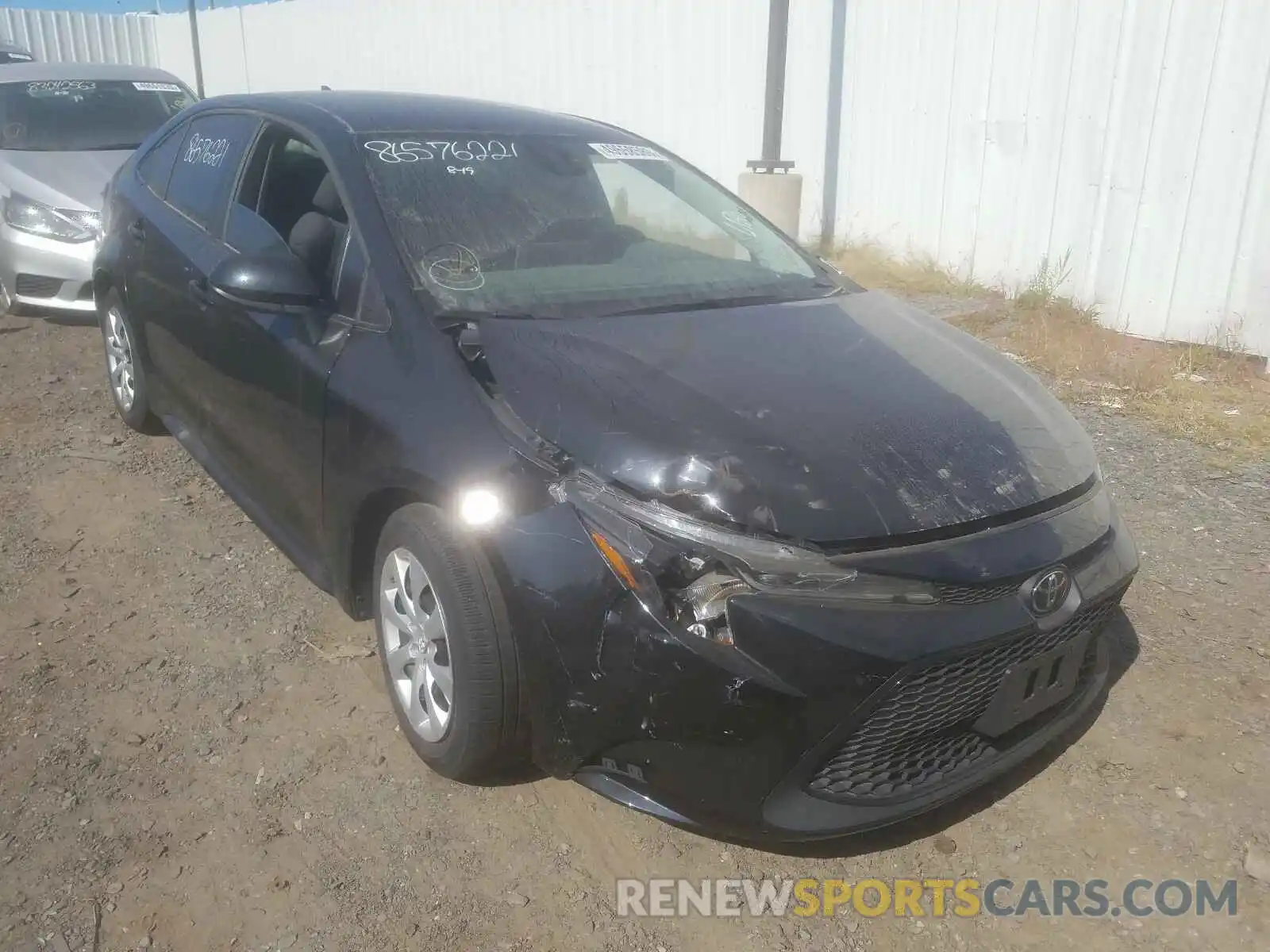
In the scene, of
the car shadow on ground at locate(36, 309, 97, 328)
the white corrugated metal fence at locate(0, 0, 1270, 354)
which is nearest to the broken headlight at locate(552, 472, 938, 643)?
the white corrugated metal fence at locate(0, 0, 1270, 354)

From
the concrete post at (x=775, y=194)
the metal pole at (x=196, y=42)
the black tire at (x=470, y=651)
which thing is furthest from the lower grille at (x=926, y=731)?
the metal pole at (x=196, y=42)

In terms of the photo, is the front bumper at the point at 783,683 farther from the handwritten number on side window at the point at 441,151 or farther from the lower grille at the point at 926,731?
the handwritten number on side window at the point at 441,151

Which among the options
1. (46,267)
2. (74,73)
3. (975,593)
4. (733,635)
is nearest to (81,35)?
(74,73)

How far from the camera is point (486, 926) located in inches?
86.4

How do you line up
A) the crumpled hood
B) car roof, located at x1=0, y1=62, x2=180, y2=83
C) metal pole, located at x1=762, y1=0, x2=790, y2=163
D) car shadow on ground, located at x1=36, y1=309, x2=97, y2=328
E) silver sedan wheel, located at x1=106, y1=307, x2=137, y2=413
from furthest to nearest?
metal pole, located at x1=762, y1=0, x2=790, y2=163
car roof, located at x1=0, y1=62, x2=180, y2=83
car shadow on ground, located at x1=36, y1=309, x2=97, y2=328
the crumpled hood
silver sedan wheel, located at x1=106, y1=307, x2=137, y2=413

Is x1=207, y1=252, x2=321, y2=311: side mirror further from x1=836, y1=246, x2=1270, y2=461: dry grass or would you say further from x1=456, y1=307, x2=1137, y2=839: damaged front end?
x1=836, y1=246, x2=1270, y2=461: dry grass

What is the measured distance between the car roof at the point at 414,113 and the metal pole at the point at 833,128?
5.13m

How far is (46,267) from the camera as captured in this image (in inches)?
244

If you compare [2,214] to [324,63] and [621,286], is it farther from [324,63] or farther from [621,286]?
[324,63]

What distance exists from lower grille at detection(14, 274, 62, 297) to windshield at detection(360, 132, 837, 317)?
4.22 metres

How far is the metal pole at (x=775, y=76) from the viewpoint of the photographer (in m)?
7.91

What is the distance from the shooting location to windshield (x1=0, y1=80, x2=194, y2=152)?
23.1 ft

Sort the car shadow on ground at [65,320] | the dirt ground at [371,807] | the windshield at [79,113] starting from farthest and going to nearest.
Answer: the windshield at [79,113], the car shadow on ground at [65,320], the dirt ground at [371,807]

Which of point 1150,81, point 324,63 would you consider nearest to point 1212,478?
point 1150,81
